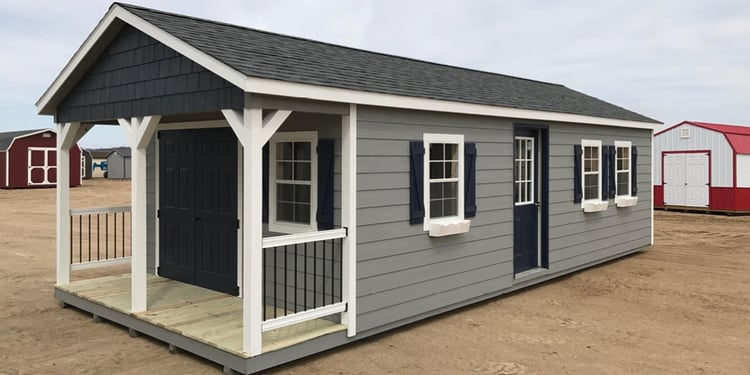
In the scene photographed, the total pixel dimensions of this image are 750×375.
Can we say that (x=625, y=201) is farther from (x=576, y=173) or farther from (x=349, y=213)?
(x=349, y=213)

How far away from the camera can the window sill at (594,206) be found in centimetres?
863

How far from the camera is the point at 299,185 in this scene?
5777mm

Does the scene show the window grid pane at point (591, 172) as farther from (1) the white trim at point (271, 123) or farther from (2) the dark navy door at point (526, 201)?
(1) the white trim at point (271, 123)

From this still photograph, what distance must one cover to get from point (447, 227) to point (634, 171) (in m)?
5.68

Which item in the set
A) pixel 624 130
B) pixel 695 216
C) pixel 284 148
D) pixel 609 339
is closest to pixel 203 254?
pixel 284 148

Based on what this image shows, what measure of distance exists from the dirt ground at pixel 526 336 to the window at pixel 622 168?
1.52 meters

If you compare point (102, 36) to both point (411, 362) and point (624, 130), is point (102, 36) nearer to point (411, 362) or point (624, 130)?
point (411, 362)

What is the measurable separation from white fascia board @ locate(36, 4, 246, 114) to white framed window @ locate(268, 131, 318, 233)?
131cm

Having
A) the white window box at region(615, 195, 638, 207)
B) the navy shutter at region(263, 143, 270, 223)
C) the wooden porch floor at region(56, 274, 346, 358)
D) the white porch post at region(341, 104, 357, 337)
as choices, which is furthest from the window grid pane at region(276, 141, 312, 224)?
the white window box at region(615, 195, 638, 207)

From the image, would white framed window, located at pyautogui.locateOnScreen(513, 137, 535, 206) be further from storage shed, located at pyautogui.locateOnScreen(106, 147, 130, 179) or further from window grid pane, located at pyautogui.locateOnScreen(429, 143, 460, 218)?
storage shed, located at pyautogui.locateOnScreen(106, 147, 130, 179)

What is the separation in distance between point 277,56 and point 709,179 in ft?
56.9

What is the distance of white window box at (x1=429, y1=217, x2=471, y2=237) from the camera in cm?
595

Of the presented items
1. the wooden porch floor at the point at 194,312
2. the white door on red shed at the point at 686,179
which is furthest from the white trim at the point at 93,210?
the white door on red shed at the point at 686,179

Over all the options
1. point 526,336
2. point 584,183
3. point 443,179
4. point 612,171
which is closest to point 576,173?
point 584,183
